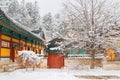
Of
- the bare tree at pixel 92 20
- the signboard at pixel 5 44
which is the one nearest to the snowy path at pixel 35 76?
the signboard at pixel 5 44

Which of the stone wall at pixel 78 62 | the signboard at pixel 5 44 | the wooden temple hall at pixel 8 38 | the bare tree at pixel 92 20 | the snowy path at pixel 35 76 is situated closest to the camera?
the snowy path at pixel 35 76

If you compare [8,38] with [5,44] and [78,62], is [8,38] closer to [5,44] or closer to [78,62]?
[5,44]

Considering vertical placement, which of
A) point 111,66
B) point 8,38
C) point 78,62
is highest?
point 8,38

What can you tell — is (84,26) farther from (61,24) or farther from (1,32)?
(1,32)

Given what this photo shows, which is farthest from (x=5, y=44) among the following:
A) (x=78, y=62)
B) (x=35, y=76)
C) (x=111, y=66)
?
(x=111, y=66)

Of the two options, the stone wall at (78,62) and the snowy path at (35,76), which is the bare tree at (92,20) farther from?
the snowy path at (35,76)

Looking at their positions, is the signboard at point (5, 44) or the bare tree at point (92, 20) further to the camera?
the bare tree at point (92, 20)

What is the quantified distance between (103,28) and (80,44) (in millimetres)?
2630

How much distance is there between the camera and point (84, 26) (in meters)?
26.8

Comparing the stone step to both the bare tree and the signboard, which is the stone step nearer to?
the bare tree

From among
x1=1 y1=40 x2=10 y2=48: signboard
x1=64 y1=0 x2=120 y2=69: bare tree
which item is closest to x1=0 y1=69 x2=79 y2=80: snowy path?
x1=1 y1=40 x2=10 y2=48: signboard

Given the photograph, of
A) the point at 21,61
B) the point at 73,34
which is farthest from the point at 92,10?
the point at 21,61

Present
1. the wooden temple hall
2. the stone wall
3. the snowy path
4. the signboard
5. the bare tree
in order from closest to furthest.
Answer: the snowy path
the wooden temple hall
the signboard
the bare tree
the stone wall

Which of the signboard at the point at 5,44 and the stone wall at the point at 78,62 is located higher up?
the signboard at the point at 5,44
